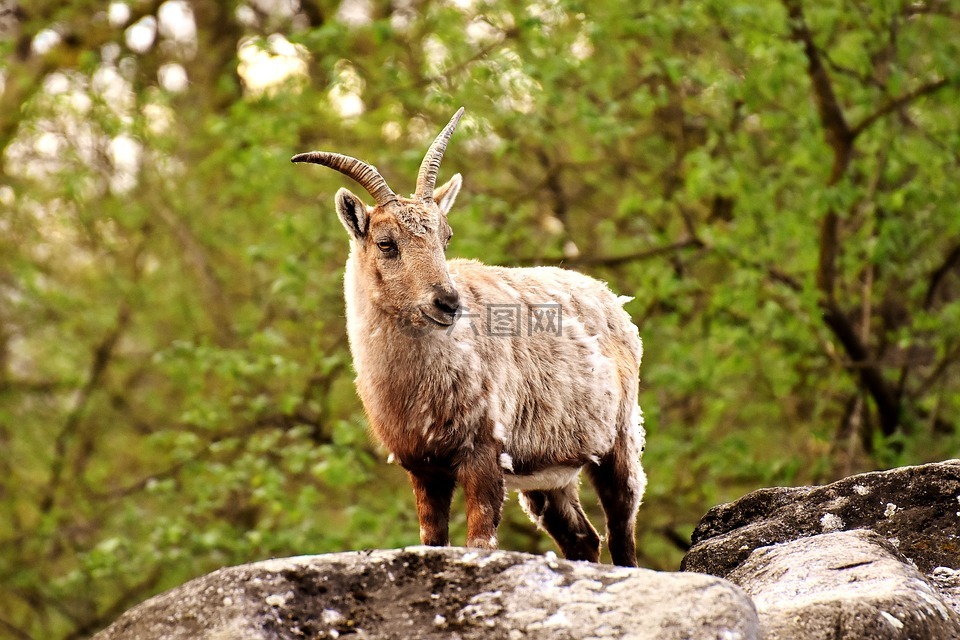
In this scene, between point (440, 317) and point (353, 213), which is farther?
point (353, 213)

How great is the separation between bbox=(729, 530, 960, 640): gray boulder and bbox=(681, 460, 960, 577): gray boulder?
384mm

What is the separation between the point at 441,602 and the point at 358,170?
3.02 m

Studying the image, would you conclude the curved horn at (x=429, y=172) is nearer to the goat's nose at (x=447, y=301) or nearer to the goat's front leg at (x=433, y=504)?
the goat's nose at (x=447, y=301)

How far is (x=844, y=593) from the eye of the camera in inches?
199

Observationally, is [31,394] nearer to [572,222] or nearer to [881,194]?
[572,222]

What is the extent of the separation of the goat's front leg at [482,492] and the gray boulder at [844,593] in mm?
1359

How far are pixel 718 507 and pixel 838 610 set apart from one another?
2.32 metres

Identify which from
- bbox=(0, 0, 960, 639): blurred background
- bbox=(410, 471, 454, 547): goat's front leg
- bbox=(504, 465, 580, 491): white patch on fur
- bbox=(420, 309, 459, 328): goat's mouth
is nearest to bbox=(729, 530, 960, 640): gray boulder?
bbox=(504, 465, 580, 491): white patch on fur

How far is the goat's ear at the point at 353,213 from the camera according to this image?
7066 millimetres

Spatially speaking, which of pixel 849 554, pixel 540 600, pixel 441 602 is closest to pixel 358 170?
pixel 441 602

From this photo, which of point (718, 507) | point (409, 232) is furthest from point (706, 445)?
point (409, 232)

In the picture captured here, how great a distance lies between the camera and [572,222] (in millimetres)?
16062

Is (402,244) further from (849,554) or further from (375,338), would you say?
(849,554)

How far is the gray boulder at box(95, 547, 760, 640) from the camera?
4738mm
